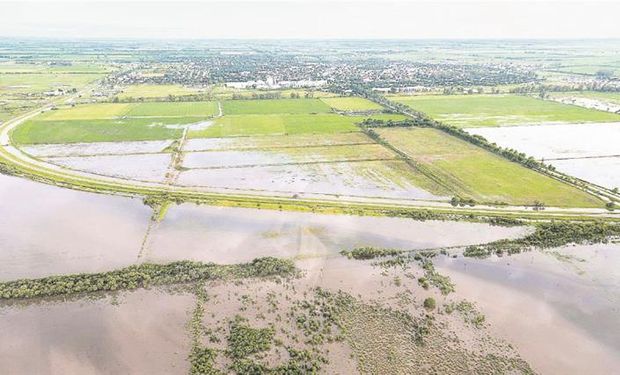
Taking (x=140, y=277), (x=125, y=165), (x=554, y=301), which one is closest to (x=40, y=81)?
(x=125, y=165)

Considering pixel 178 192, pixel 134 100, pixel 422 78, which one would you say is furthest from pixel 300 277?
pixel 422 78

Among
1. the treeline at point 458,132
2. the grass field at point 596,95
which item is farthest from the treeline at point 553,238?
the grass field at point 596,95

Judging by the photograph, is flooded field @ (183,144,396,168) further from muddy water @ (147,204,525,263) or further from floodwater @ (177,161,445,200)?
Result: muddy water @ (147,204,525,263)

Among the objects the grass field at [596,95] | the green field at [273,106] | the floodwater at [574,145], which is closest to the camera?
the floodwater at [574,145]

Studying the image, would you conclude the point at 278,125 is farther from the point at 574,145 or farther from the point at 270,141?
the point at 574,145

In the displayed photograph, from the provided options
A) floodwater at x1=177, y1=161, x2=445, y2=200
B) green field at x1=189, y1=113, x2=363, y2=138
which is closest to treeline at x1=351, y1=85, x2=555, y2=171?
green field at x1=189, y1=113, x2=363, y2=138

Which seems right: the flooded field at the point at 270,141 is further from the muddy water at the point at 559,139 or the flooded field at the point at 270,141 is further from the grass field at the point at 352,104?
the grass field at the point at 352,104

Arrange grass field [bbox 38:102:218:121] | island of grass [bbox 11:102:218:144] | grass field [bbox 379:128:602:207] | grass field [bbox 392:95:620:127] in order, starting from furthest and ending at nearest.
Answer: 1. grass field [bbox 38:102:218:121]
2. grass field [bbox 392:95:620:127]
3. island of grass [bbox 11:102:218:144]
4. grass field [bbox 379:128:602:207]
